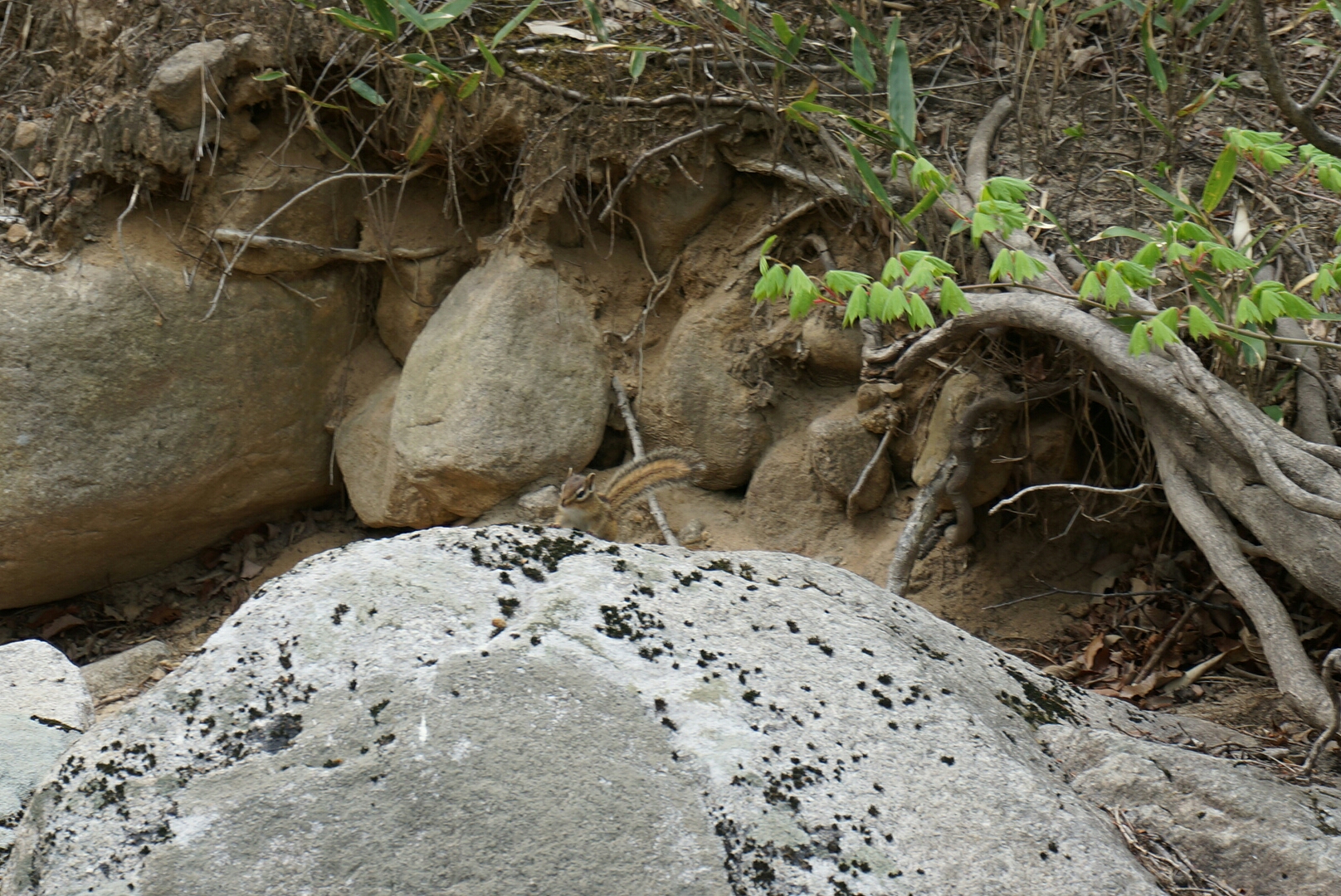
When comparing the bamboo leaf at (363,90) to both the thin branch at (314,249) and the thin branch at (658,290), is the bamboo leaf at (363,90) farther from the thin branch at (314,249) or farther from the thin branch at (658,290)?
the thin branch at (658,290)

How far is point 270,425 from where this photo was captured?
555 centimetres

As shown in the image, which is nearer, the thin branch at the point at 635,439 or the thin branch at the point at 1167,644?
the thin branch at the point at 1167,644

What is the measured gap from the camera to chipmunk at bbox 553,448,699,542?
438 cm

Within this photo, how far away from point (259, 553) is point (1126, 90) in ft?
15.4

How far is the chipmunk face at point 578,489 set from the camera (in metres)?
4.46

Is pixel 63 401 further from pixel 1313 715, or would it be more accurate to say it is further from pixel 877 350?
pixel 1313 715

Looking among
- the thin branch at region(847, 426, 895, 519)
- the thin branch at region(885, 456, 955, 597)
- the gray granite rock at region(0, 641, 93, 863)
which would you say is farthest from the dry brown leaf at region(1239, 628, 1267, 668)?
the gray granite rock at region(0, 641, 93, 863)

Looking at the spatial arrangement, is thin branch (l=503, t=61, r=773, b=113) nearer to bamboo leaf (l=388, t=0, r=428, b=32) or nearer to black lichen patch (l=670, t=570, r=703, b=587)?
bamboo leaf (l=388, t=0, r=428, b=32)

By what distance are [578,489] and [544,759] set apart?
2451 millimetres

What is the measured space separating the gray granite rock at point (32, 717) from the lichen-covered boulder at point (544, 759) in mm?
624

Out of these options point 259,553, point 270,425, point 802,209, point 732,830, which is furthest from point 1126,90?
point 259,553

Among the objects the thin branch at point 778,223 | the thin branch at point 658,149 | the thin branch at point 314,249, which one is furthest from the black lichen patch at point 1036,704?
the thin branch at point 314,249

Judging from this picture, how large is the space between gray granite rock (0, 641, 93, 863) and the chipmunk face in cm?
192

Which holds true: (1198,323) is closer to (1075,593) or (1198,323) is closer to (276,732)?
(1075,593)
